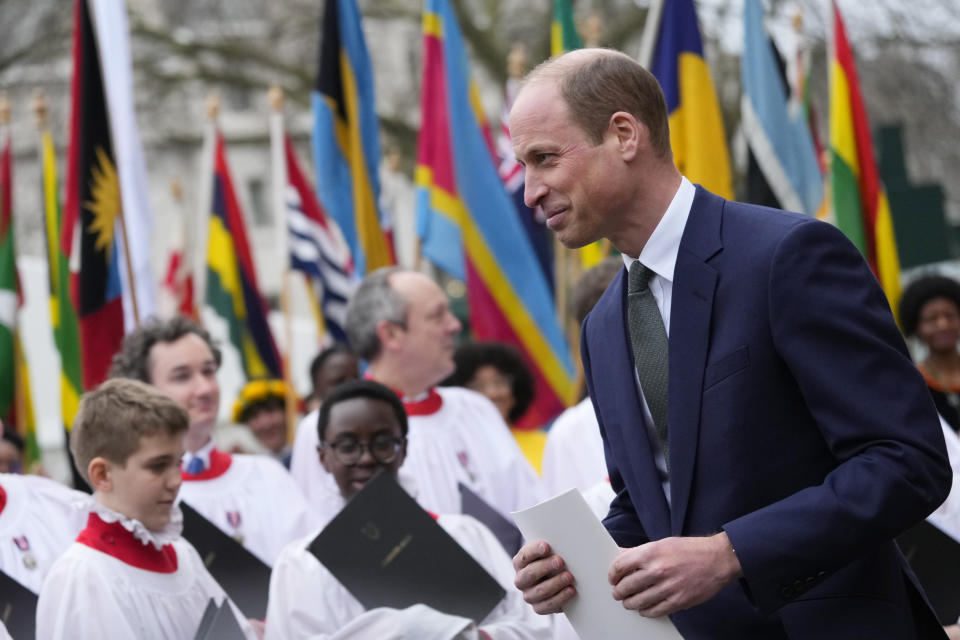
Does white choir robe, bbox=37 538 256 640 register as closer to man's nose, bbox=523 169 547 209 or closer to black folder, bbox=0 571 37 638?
black folder, bbox=0 571 37 638

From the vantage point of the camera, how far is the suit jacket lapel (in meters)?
2.43

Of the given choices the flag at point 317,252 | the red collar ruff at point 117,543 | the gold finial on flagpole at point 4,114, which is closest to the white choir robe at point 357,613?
the red collar ruff at point 117,543

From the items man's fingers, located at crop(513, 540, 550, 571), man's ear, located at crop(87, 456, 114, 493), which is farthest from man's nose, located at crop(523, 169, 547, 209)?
man's ear, located at crop(87, 456, 114, 493)

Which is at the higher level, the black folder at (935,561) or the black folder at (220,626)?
the black folder at (220,626)

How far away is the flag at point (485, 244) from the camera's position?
8.16 m

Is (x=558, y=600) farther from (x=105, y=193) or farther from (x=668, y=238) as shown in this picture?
(x=105, y=193)

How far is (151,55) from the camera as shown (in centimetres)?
1947

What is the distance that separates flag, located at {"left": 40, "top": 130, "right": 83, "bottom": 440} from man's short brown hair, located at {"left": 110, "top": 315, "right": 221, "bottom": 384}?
3.59ft

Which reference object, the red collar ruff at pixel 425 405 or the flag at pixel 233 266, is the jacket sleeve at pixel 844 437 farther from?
the flag at pixel 233 266

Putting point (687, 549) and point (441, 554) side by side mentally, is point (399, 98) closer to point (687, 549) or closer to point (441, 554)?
point (441, 554)

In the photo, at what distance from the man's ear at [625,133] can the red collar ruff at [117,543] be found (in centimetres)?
233

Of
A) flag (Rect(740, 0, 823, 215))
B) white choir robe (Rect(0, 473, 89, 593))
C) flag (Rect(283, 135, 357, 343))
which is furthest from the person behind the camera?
flag (Rect(283, 135, 357, 343))

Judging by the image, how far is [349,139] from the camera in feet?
28.6

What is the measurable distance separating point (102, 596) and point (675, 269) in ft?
7.51
